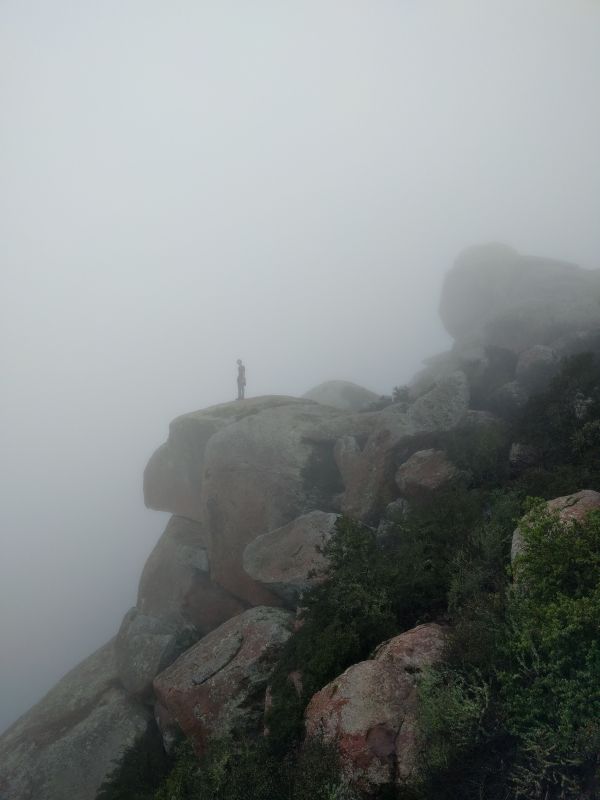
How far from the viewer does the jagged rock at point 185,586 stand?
74.0ft

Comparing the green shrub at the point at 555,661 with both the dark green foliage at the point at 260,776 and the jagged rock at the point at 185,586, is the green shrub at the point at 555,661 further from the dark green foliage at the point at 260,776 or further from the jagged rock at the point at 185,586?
the jagged rock at the point at 185,586

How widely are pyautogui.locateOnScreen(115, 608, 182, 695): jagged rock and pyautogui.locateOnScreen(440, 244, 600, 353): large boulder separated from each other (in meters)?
28.6

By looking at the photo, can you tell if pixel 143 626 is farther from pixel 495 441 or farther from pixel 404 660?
pixel 495 441

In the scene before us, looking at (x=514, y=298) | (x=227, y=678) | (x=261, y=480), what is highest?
(x=514, y=298)

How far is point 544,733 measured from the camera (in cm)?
624

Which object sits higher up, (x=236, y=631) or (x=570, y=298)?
(x=570, y=298)

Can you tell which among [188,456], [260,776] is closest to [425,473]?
[260,776]

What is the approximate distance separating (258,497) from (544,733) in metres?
18.6

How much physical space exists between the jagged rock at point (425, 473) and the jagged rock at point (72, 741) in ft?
47.7

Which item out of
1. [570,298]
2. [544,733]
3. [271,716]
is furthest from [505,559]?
[570,298]

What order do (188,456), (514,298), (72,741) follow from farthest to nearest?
(514,298) → (188,456) → (72,741)

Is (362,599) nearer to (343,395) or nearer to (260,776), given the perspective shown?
(260,776)

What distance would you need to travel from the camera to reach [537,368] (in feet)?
77.8

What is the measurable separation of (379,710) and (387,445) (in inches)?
533
